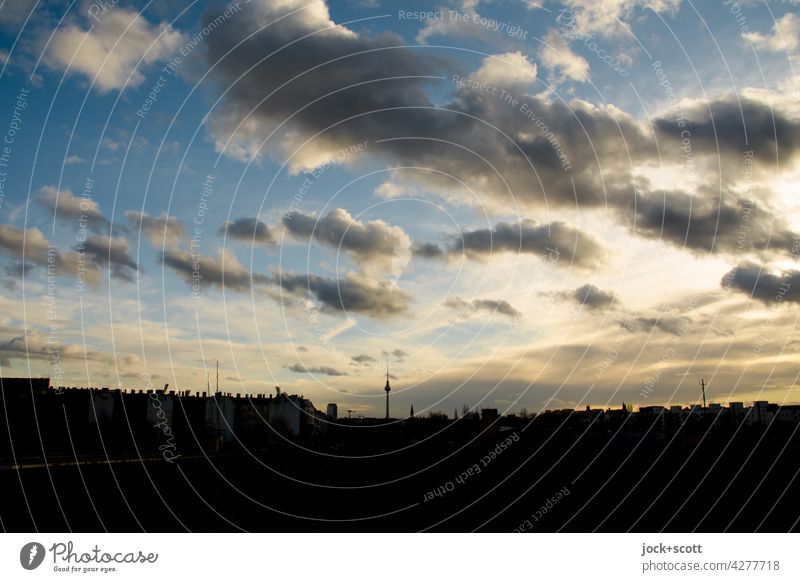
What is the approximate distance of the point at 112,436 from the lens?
300ft


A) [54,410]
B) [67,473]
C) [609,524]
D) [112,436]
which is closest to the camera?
[609,524]

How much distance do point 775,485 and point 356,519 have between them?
99.5ft

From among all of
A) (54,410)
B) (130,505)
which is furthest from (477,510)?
(54,410)

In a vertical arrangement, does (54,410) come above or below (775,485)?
above

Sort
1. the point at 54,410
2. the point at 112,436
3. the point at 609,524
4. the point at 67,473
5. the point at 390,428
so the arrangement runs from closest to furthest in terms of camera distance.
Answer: the point at 609,524 → the point at 67,473 → the point at 54,410 → the point at 112,436 → the point at 390,428

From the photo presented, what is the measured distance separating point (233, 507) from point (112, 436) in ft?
192

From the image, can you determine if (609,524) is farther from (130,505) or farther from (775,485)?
(130,505)
